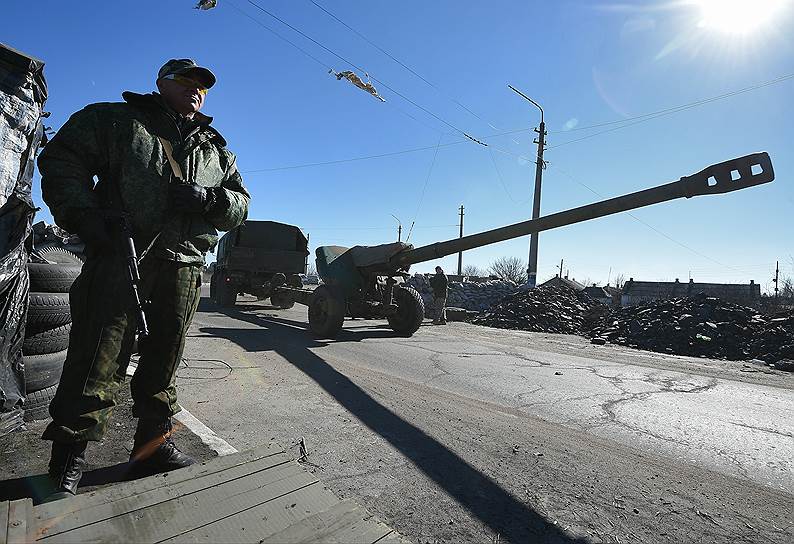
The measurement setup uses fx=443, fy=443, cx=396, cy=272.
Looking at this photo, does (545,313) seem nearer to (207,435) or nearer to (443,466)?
(443,466)

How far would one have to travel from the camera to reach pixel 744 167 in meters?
4.79

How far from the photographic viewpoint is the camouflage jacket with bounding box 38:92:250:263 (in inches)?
75.7

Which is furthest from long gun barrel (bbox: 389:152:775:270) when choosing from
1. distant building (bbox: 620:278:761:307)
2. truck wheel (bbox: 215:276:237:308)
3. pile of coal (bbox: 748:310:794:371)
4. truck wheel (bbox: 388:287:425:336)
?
distant building (bbox: 620:278:761:307)

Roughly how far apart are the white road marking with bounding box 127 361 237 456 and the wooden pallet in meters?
0.78

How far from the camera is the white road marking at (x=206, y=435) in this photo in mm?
2568

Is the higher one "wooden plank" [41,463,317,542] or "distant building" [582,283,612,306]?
"distant building" [582,283,612,306]

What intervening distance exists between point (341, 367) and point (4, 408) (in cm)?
336

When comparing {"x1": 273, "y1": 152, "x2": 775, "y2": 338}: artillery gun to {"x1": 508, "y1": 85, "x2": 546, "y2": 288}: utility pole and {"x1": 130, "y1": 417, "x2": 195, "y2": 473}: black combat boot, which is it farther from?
{"x1": 508, "y1": 85, "x2": 546, "y2": 288}: utility pole

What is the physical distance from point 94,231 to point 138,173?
0.34m

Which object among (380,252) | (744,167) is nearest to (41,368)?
(380,252)

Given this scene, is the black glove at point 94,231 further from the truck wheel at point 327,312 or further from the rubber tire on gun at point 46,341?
the truck wheel at point 327,312

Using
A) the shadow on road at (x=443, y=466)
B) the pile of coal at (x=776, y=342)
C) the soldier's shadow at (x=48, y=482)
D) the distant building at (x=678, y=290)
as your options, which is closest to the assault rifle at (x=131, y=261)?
the soldier's shadow at (x=48, y=482)

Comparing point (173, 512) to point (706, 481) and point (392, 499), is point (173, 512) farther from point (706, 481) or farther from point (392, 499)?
point (706, 481)

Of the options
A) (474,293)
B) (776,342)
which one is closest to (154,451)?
(776,342)
